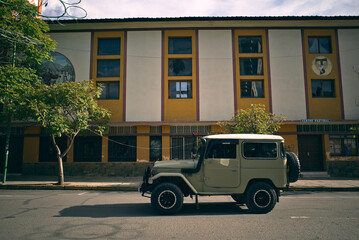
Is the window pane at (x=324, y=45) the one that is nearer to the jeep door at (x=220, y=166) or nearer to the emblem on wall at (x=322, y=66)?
the emblem on wall at (x=322, y=66)

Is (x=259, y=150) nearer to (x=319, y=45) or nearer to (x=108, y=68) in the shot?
(x=108, y=68)

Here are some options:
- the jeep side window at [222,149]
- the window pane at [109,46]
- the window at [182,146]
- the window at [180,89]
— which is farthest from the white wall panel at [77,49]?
the jeep side window at [222,149]

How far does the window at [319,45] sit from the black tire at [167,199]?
1624 cm

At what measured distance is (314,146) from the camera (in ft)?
54.2

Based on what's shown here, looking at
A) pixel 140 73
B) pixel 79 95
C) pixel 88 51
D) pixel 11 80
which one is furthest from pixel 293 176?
pixel 88 51

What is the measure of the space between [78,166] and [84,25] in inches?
404

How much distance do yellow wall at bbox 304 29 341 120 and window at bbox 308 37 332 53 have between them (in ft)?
0.96

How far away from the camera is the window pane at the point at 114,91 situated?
56.0 feet

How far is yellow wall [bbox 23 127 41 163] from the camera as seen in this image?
1656 cm

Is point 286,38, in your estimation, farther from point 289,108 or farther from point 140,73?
point 140,73

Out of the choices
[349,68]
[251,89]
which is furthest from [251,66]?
[349,68]

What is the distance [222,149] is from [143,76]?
37.9 feet

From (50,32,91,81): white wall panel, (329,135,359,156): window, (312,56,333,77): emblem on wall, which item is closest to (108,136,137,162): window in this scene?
(50,32,91,81): white wall panel

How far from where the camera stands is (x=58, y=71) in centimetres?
1722
